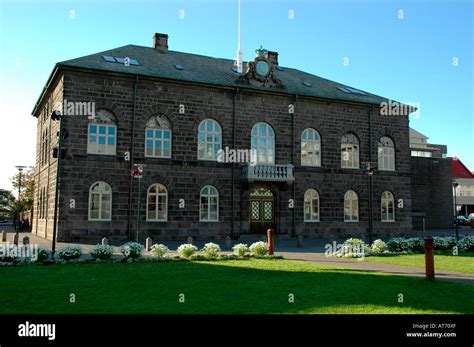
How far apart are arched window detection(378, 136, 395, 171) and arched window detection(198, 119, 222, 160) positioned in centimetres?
1300

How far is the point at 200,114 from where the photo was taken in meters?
28.4

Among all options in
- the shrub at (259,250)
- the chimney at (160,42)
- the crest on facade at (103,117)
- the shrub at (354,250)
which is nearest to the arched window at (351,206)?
the shrub at (354,250)

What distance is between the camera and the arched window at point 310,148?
31219 millimetres

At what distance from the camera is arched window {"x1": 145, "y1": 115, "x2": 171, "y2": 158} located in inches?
1064

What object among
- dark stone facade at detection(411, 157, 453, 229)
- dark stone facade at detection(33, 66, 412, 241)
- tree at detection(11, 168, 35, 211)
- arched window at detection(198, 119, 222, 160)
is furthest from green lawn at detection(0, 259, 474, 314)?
tree at detection(11, 168, 35, 211)

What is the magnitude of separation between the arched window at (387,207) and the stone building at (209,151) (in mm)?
90

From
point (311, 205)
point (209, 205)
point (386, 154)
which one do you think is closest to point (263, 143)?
point (311, 205)

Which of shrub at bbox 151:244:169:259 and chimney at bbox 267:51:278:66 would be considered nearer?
shrub at bbox 151:244:169:259

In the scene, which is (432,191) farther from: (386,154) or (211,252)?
(211,252)

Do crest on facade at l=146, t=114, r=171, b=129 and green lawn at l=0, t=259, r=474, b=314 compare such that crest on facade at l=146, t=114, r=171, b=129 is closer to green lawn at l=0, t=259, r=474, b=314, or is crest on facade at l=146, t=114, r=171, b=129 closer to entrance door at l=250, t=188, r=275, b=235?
entrance door at l=250, t=188, r=275, b=235

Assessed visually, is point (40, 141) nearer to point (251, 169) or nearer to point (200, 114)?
point (200, 114)

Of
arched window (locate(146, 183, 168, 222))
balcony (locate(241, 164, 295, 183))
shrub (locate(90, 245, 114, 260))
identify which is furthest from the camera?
balcony (locate(241, 164, 295, 183))

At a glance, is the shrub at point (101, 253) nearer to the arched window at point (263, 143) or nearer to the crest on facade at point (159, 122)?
the crest on facade at point (159, 122)
